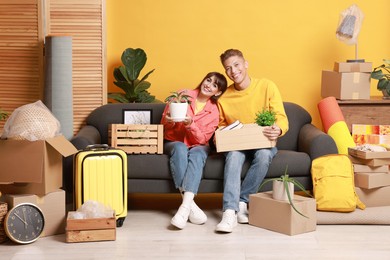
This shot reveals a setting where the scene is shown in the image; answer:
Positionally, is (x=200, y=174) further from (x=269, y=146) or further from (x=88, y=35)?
(x=88, y=35)

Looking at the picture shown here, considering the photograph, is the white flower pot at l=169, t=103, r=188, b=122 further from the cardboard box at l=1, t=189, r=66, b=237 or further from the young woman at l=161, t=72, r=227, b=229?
the cardboard box at l=1, t=189, r=66, b=237

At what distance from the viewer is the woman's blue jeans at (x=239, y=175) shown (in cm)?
443

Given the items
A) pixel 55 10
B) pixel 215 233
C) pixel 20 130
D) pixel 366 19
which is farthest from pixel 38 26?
pixel 366 19

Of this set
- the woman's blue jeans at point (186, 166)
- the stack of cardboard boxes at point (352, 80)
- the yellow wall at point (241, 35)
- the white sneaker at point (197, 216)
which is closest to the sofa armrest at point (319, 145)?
the stack of cardboard boxes at point (352, 80)

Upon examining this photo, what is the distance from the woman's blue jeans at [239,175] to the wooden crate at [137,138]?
0.46m

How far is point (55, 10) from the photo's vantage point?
5.25m

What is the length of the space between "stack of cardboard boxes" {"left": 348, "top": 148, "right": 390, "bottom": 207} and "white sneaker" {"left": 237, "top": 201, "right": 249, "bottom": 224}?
703 millimetres

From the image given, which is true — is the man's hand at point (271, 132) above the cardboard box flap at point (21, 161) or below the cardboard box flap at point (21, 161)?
above

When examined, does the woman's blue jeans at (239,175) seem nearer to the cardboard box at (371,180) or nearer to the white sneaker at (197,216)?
the white sneaker at (197,216)

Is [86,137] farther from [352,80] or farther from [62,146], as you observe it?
[352,80]

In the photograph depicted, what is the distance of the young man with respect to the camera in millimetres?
4461

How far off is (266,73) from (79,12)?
150 centimetres

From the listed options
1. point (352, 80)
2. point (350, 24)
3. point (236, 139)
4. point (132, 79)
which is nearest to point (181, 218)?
point (236, 139)

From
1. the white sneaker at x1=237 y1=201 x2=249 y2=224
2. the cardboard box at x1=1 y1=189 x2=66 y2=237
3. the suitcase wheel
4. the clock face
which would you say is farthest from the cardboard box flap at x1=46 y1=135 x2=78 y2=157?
the white sneaker at x1=237 y1=201 x2=249 y2=224
